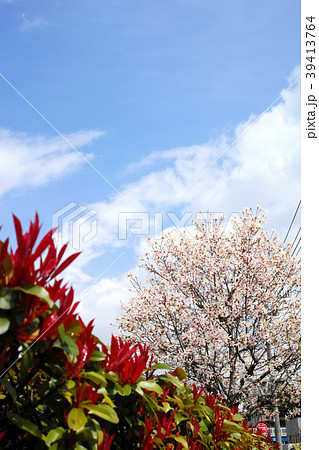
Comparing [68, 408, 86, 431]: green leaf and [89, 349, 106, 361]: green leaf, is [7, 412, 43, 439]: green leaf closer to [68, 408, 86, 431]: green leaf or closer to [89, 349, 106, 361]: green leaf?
[68, 408, 86, 431]: green leaf

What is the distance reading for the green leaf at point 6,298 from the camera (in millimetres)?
1232

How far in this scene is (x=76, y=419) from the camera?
54.7 inches

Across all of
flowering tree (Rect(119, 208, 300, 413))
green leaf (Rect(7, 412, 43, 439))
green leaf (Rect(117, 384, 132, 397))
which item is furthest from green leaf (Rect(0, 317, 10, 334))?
flowering tree (Rect(119, 208, 300, 413))

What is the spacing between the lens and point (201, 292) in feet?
40.2

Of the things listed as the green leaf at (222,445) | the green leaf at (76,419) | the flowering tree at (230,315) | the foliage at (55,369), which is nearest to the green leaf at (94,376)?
the foliage at (55,369)

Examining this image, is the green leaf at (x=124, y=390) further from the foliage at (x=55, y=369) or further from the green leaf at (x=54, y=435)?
the green leaf at (x=54, y=435)

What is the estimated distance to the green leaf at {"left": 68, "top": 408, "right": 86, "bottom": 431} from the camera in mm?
1369

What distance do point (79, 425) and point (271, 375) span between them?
37.5 feet

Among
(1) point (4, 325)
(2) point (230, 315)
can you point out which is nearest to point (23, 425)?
(1) point (4, 325)

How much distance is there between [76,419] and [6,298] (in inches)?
→ 19.0

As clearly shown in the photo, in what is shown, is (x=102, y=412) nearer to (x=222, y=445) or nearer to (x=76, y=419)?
(x=76, y=419)

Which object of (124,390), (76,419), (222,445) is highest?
(124,390)

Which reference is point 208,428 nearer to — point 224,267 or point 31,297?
point 31,297

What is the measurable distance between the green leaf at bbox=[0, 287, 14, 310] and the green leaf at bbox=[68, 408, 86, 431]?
1.45 feet
